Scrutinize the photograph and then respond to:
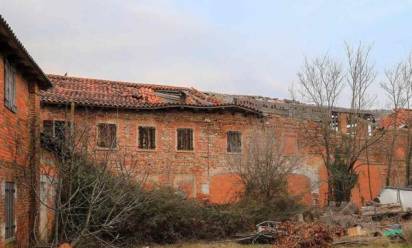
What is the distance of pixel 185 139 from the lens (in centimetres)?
2838

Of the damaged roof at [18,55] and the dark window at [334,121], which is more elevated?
the damaged roof at [18,55]

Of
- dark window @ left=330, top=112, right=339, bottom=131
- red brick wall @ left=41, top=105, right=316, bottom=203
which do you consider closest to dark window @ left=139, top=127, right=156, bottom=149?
red brick wall @ left=41, top=105, right=316, bottom=203

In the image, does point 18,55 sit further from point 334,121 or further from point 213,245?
point 334,121

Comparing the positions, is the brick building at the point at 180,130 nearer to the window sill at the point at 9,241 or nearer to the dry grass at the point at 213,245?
the dry grass at the point at 213,245

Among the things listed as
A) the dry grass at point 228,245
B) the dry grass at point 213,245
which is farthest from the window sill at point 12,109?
the dry grass at point 213,245

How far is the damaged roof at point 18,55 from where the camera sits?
10402mm

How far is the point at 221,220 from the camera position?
2228 centimetres

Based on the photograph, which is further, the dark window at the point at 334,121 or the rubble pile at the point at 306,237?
the dark window at the point at 334,121

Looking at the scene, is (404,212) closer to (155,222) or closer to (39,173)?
(155,222)

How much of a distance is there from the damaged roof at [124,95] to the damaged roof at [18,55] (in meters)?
10.5

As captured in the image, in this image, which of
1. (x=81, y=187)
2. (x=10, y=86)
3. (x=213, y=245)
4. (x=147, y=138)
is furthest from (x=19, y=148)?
(x=147, y=138)

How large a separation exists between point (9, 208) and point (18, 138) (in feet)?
6.11

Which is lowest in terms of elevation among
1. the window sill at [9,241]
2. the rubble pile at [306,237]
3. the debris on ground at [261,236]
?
the debris on ground at [261,236]

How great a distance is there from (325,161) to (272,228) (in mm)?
11414
